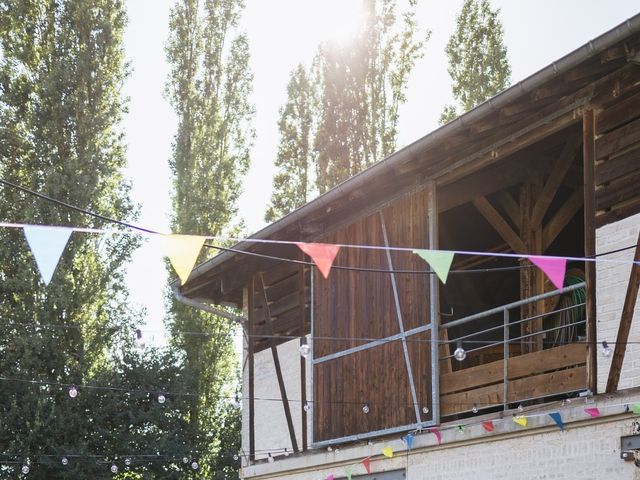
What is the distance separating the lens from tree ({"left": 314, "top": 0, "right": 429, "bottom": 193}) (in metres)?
25.8

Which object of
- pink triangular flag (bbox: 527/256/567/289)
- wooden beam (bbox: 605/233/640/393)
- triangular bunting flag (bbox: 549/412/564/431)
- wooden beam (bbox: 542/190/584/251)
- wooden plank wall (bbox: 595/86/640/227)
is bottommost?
triangular bunting flag (bbox: 549/412/564/431)

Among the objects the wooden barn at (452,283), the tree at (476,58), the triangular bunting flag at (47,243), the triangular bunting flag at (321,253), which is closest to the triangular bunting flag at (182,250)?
the triangular bunting flag at (47,243)

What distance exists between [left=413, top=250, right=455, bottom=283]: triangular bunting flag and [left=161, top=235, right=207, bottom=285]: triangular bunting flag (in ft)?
5.31

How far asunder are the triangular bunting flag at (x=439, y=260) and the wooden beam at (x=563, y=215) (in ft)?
11.1

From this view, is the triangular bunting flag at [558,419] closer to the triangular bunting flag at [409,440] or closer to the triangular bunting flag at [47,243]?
the triangular bunting flag at [409,440]

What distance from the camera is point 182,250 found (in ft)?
24.9

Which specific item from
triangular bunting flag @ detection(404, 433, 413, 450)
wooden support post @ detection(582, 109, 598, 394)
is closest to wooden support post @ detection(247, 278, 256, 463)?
triangular bunting flag @ detection(404, 433, 413, 450)

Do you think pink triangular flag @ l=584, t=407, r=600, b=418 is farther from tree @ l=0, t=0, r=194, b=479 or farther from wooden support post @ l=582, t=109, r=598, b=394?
tree @ l=0, t=0, r=194, b=479

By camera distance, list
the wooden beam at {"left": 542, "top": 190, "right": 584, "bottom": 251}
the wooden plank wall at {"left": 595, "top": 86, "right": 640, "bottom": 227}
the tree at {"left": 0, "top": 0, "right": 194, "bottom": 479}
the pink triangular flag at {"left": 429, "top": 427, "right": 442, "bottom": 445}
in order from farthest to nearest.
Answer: the tree at {"left": 0, "top": 0, "right": 194, "bottom": 479} < the wooden beam at {"left": 542, "top": 190, "right": 584, "bottom": 251} < the pink triangular flag at {"left": 429, "top": 427, "right": 442, "bottom": 445} < the wooden plank wall at {"left": 595, "top": 86, "right": 640, "bottom": 227}

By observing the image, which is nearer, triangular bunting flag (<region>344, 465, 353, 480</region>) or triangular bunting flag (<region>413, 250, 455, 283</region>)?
triangular bunting flag (<region>413, 250, 455, 283</region>)

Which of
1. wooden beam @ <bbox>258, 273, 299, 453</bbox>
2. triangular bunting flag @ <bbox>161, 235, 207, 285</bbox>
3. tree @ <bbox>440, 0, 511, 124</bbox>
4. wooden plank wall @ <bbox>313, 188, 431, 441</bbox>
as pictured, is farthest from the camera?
tree @ <bbox>440, 0, 511, 124</bbox>

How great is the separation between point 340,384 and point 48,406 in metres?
11.1

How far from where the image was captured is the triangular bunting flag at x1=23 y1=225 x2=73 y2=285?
7207 mm

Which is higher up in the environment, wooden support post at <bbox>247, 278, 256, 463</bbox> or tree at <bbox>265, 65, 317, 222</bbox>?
tree at <bbox>265, 65, 317, 222</bbox>
